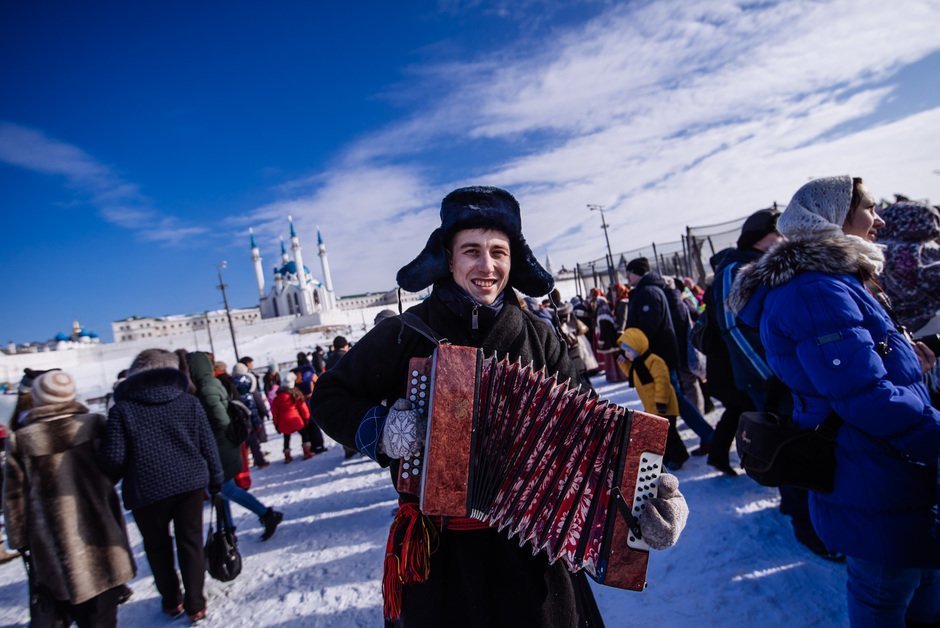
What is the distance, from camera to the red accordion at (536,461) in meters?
1.49

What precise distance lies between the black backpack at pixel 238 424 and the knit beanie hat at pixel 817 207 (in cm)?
477

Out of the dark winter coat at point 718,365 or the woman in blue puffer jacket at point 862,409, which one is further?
the dark winter coat at point 718,365

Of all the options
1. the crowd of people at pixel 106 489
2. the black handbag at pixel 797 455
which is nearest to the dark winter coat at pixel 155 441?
the crowd of people at pixel 106 489

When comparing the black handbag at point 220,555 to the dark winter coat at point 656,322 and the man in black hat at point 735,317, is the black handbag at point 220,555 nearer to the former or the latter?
the man in black hat at point 735,317

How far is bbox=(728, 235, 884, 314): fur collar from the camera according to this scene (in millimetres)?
1743

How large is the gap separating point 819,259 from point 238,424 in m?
4.88

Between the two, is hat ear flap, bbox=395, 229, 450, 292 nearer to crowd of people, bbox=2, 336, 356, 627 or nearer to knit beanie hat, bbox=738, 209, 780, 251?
knit beanie hat, bbox=738, 209, 780, 251

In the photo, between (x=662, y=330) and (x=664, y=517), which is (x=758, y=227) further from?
(x=664, y=517)

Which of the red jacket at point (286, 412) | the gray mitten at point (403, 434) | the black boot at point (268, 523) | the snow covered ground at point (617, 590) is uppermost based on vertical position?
the gray mitten at point (403, 434)

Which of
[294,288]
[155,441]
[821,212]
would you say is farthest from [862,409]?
[294,288]

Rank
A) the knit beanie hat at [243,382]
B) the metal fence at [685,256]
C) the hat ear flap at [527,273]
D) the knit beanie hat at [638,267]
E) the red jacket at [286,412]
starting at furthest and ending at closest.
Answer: the metal fence at [685,256], the red jacket at [286,412], the knit beanie hat at [243,382], the knit beanie hat at [638,267], the hat ear flap at [527,273]

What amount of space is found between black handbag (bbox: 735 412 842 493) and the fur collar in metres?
0.58

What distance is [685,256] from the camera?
579 inches

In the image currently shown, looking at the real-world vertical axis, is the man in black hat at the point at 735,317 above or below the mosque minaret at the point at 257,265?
below
